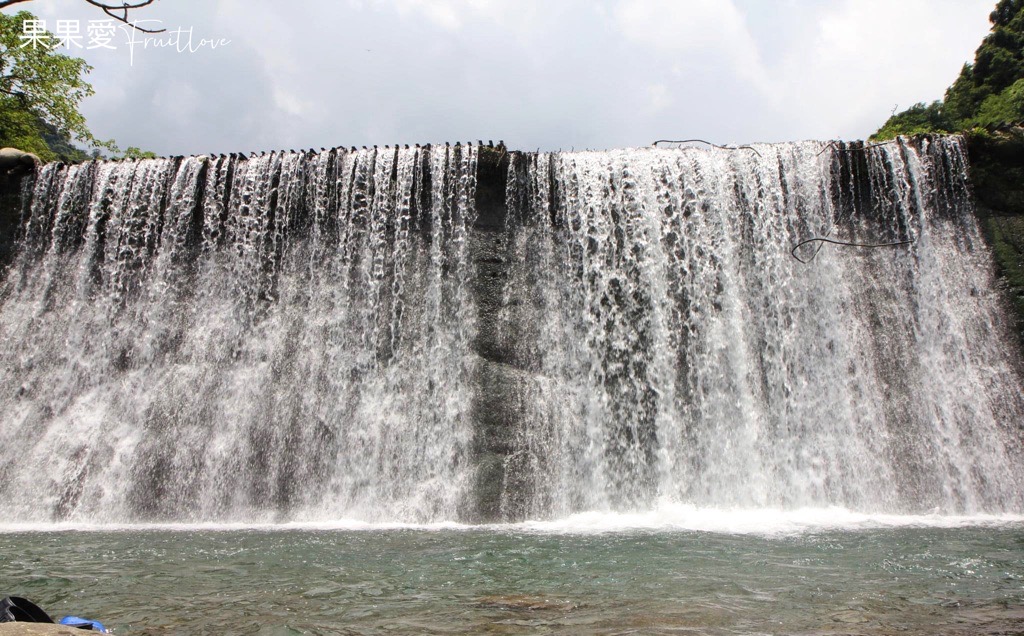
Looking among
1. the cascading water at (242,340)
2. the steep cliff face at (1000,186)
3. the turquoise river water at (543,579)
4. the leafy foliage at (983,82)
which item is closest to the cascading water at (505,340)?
the cascading water at (242,340)

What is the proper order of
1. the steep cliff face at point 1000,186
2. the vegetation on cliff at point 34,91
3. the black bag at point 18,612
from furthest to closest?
1. the vegetation on cliff at point 34,91
2. the steep cliff face at point 1000,186
3. the black bag at point 18,612

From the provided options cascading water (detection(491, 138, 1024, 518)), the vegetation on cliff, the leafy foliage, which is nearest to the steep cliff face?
cascading water (detection(491, 138, 1024, 518))

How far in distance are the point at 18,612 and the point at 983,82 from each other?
33210 mm

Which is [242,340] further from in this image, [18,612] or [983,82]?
[983,82]

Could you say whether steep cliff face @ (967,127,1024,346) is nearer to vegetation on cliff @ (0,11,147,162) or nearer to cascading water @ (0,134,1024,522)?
cascading water @ (0,134,1024,522)

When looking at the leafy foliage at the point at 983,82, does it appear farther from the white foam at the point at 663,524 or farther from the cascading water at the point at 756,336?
the white foam at the point at 663,524

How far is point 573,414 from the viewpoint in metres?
12.6

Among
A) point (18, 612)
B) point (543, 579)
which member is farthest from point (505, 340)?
point (18, 612)

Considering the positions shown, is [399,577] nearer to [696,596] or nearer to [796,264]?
[696,596]

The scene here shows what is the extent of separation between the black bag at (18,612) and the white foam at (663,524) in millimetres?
6947

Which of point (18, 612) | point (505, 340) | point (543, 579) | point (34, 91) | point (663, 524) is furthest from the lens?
point (34, 91)

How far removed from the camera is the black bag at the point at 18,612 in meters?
3.19

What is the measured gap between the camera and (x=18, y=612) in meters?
3.25

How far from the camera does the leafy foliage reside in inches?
984
